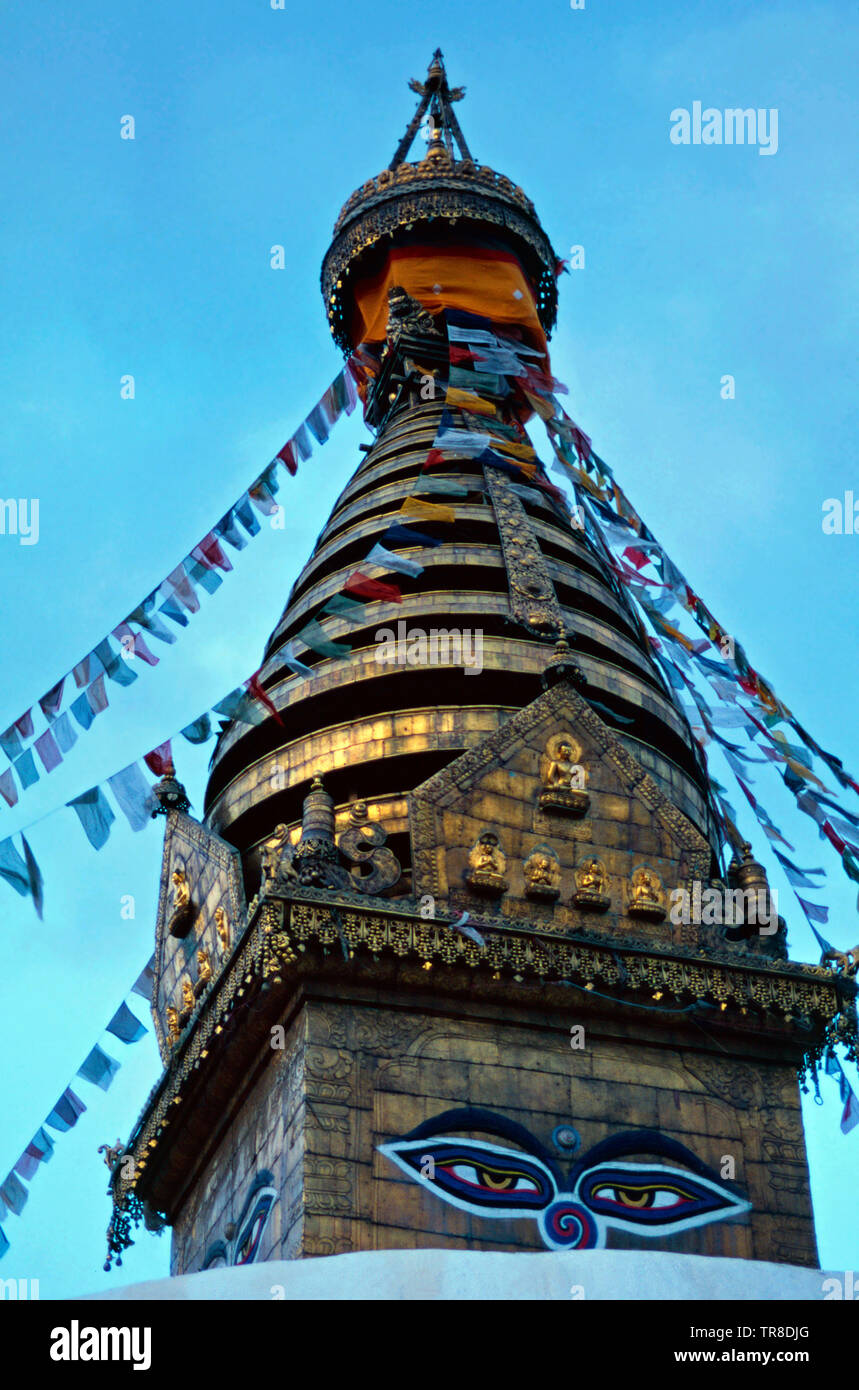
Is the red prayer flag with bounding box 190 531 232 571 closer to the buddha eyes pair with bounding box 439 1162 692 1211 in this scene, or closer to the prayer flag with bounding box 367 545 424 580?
the prayer flag with bounding box 367 545 424 580

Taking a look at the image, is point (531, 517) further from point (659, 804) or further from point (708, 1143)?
point (708, 1143)

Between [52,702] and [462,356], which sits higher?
[462,356]

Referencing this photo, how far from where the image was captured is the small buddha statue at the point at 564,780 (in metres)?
17.2

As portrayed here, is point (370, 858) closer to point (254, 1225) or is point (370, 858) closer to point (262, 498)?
point (254, 1225)

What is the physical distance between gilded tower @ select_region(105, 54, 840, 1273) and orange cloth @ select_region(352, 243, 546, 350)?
212 inches

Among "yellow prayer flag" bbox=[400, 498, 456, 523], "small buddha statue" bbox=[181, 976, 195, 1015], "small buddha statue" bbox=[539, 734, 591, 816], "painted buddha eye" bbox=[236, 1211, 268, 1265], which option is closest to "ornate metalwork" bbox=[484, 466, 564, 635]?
"yellow prayer flag" bbox=[400, 498, 456, 523]

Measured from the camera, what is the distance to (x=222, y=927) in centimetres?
1772

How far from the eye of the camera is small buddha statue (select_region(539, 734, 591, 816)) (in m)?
17.2

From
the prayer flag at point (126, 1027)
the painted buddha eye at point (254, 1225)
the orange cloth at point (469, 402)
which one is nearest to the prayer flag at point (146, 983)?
the prayer flag at point (126, 1027)

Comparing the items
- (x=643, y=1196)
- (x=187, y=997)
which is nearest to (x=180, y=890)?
(x=187, y=997)

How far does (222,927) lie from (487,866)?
2.58 metres

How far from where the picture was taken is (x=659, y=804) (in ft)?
57.9

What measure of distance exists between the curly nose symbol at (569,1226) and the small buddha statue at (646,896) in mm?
2631
